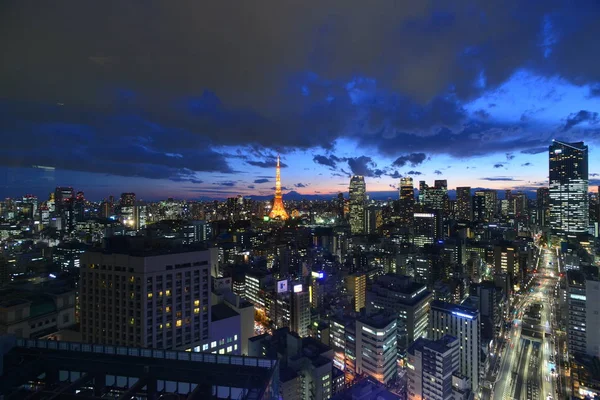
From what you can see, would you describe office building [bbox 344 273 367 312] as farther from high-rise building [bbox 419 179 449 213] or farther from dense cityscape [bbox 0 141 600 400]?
high-rise building [bbox 419 179 449 213]

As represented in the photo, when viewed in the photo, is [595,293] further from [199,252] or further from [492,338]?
[199,252]

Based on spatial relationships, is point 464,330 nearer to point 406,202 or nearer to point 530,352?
point 530,352

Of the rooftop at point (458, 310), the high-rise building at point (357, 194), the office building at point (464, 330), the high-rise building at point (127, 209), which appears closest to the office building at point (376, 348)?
the office building at point (464, 330)

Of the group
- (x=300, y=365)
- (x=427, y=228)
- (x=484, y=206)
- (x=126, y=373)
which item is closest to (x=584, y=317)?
(x=300, y=365)

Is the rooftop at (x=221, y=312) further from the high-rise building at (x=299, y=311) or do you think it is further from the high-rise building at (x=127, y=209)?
the high-rise building at (x=127, y=209)

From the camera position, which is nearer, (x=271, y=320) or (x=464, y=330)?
(x=464, y=330)
